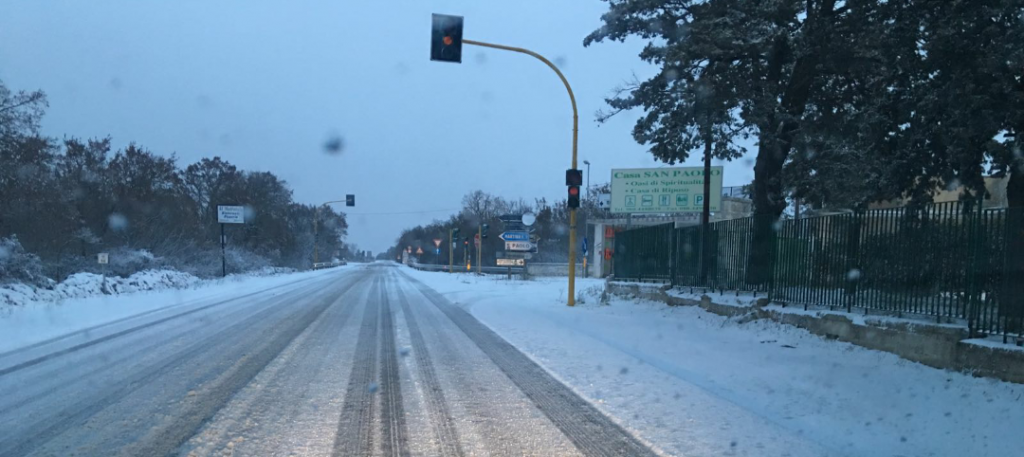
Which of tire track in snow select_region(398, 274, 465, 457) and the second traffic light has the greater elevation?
the second traffic light

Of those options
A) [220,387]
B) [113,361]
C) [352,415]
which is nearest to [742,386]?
[352,415]

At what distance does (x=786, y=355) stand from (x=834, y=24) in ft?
26.2

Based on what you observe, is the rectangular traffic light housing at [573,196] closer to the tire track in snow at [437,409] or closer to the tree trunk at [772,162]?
the tree trunk at [772,162]

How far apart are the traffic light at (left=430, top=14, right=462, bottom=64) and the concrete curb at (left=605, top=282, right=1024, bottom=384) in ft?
26.9

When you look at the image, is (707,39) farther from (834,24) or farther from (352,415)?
(352,415)

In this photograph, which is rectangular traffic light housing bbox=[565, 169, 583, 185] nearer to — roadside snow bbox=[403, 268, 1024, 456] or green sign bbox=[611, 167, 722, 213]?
roadside snow bbox=[403, 268, 1024, 456]

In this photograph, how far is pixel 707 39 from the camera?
49.2 ft

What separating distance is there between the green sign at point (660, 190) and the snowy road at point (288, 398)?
1874 centimetres

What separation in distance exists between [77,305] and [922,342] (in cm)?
2011

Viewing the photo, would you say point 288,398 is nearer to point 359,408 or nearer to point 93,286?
point 359,408

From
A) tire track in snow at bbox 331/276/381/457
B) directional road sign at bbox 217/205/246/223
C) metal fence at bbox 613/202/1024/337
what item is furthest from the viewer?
directional road sign at bbox 217/205/246/223

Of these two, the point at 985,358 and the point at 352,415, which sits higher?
the point at 985,358

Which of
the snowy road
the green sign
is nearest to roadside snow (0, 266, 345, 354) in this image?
the snowy road

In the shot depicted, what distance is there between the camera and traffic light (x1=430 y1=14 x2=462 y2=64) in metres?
14.0
